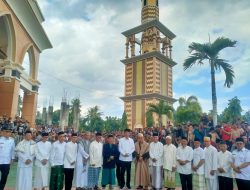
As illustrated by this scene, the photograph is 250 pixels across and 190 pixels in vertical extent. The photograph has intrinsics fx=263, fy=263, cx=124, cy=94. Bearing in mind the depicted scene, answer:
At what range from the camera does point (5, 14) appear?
45.4 ft

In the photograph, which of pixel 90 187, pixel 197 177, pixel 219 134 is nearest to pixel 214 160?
pixel 197 177

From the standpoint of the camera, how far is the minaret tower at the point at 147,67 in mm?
42156

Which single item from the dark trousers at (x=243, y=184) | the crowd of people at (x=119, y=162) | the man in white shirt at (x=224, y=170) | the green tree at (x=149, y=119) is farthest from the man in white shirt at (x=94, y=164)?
the green tree at (x=149, y=119)

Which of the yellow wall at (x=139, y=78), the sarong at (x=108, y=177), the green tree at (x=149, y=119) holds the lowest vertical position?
the sarong at (x=108, y=177)

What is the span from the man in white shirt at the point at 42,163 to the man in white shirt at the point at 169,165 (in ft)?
11.7

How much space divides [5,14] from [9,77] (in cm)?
352

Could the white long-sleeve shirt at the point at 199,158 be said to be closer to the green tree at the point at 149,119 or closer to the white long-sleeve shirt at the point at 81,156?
the white long-sleeve shirt at the point at 81,156

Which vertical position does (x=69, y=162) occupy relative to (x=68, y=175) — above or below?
above

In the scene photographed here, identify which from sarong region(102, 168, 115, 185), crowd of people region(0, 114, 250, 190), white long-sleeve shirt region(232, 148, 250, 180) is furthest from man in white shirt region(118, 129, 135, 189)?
white long-sleeve shirt region(232, 148, 250, 180)

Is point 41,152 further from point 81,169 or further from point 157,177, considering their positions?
point 157,177

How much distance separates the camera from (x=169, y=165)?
8125 millimetres

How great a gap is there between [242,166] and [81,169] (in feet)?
15.2

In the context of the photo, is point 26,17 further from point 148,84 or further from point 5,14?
point 148,84

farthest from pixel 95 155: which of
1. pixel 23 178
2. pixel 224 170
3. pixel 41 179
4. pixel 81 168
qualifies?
pixel 224 170
